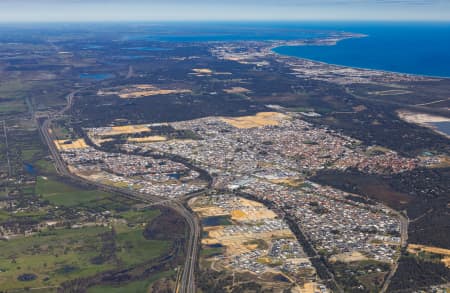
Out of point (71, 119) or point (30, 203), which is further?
point (71, 119)

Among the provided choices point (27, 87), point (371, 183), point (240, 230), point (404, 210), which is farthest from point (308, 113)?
point (27, 87)

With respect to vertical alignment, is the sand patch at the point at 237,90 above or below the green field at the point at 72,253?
above

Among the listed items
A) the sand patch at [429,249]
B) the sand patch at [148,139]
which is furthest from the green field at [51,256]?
the sand patch at [148,139]

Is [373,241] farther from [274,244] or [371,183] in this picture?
[371,183]

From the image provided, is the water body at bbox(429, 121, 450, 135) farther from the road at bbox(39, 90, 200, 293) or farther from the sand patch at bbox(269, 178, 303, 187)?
the road at bbox(39, 90, 200, 293)

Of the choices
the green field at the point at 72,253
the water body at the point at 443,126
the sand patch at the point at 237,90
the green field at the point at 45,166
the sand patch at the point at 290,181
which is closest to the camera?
the green field at the point at 72,253

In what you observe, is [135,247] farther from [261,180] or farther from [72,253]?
[261,180]

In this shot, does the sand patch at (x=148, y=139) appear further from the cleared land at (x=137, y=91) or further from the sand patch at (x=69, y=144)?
the cleared land at (x=137, y=91)
